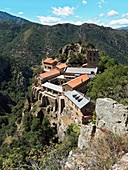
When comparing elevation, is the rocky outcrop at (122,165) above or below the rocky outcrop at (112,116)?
below

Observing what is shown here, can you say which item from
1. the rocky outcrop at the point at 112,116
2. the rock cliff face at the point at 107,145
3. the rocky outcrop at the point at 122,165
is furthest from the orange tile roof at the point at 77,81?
the rocky outcrop at the point at 122,165

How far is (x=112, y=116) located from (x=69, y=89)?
40.3 meters

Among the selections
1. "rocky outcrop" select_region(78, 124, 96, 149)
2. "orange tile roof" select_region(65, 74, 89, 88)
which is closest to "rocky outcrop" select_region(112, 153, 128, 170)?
"rocky outcrop" select_region(78, 124, 96, 149)

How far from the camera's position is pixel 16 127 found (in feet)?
242

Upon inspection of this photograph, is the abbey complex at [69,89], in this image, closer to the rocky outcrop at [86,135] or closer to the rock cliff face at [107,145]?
the rocky outcrop at [86,135]

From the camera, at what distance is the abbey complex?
161 ft

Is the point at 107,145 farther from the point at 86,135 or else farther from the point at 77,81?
the point at 77,81

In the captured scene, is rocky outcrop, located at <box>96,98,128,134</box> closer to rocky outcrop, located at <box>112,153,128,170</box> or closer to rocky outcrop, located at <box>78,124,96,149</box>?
rocky outcrop, located at <box>78,124,96,149</box>

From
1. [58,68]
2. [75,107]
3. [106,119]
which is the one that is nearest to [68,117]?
[75,107]

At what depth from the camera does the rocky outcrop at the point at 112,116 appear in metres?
17.0

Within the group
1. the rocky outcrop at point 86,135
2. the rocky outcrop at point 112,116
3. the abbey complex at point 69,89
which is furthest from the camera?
the abbey complex at point 69,89

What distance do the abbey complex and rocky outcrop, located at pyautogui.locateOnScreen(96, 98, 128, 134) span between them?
1097 inches

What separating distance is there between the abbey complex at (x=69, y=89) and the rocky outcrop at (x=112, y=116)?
2787 cm

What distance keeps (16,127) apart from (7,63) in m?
115
